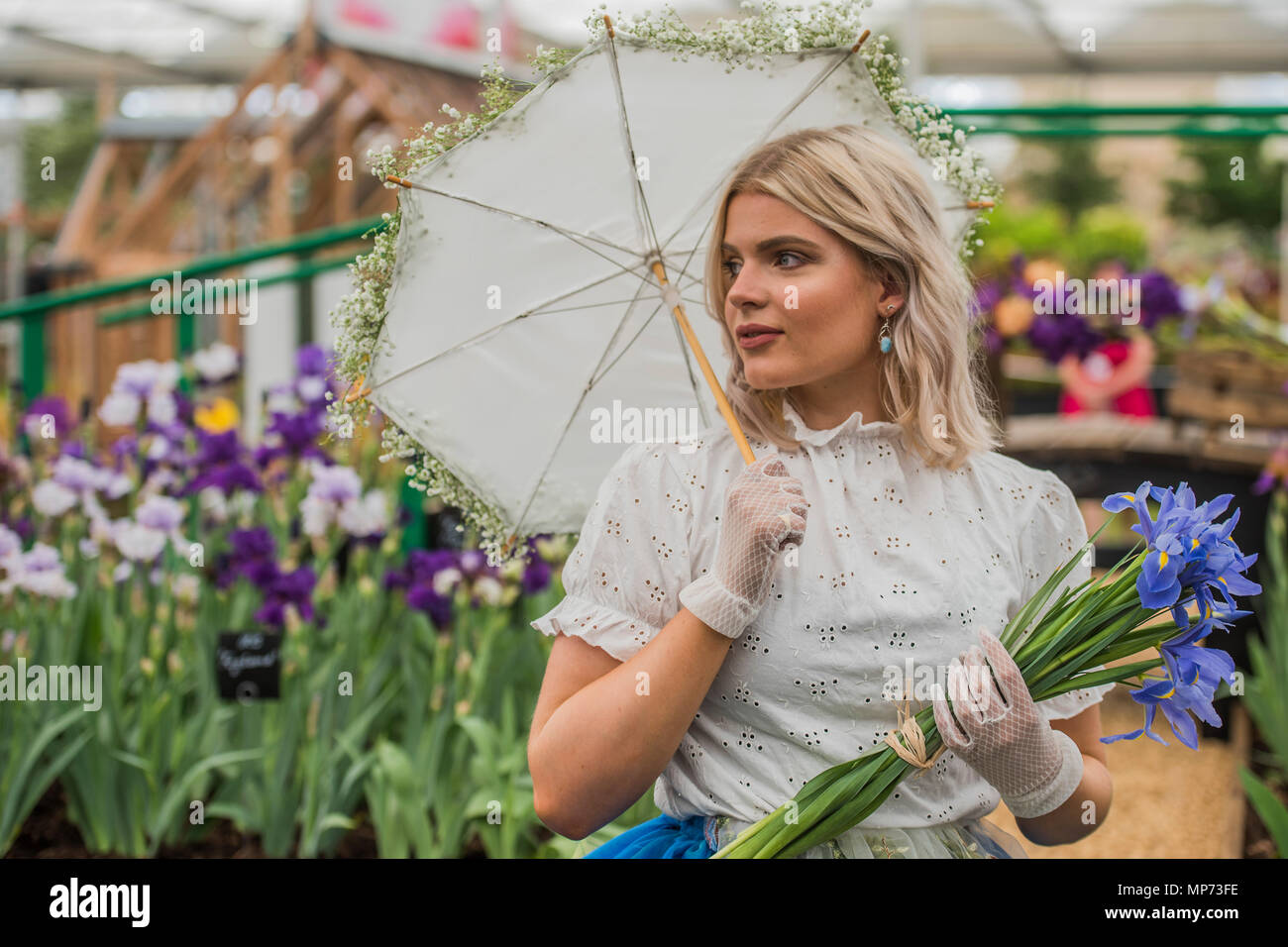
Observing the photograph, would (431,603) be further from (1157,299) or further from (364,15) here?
(364,15)

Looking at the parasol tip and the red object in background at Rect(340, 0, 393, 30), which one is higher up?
the red object in background at Rect(340, 0, 393, 30)

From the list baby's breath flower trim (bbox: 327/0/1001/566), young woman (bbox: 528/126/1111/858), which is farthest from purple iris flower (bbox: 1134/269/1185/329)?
young woman (bbox: 528/126/1111/858)

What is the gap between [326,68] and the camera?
22.2 feet

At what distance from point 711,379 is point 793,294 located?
16 centimetres

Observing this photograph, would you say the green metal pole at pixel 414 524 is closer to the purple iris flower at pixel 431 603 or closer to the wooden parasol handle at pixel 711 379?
the purple iris flower at pixel 431 603

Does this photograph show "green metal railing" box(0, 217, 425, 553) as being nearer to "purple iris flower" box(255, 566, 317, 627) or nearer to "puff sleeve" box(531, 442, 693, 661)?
"purple iris flower" box(255, 566, 317, 627)

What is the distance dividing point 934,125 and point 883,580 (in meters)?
0.66

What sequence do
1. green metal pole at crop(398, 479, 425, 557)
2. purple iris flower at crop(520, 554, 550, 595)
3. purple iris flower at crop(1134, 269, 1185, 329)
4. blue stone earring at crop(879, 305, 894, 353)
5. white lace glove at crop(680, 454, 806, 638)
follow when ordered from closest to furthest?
1. white lace glove at crop(680, 454, 806, 638)
2. blue stone earring at crop(879, 305, 894, 353)
3. purple iris flower at crop(520, 554, 550, 595)
4. green metal pole at crop(398, 479, 425, 557)
5. purple iris flower at crop(1134, 269, 1185, 329)

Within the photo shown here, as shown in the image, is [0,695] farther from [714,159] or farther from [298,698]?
[714,159]

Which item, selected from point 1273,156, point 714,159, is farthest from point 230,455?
point 1273,156

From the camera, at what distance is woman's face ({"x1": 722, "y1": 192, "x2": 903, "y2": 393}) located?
4.25ft

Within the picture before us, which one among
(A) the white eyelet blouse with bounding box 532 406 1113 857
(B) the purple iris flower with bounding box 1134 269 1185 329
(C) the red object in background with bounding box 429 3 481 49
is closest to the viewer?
(A) the white eyelet blouse with bounding box 532 406 1113 857

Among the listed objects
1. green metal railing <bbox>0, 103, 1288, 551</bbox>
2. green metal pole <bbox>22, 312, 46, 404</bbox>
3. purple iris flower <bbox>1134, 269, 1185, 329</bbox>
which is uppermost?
green metal railing <bbox>0, 103, 1288, 551</bbox>

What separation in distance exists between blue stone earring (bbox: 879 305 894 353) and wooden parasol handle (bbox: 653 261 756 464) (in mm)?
197
